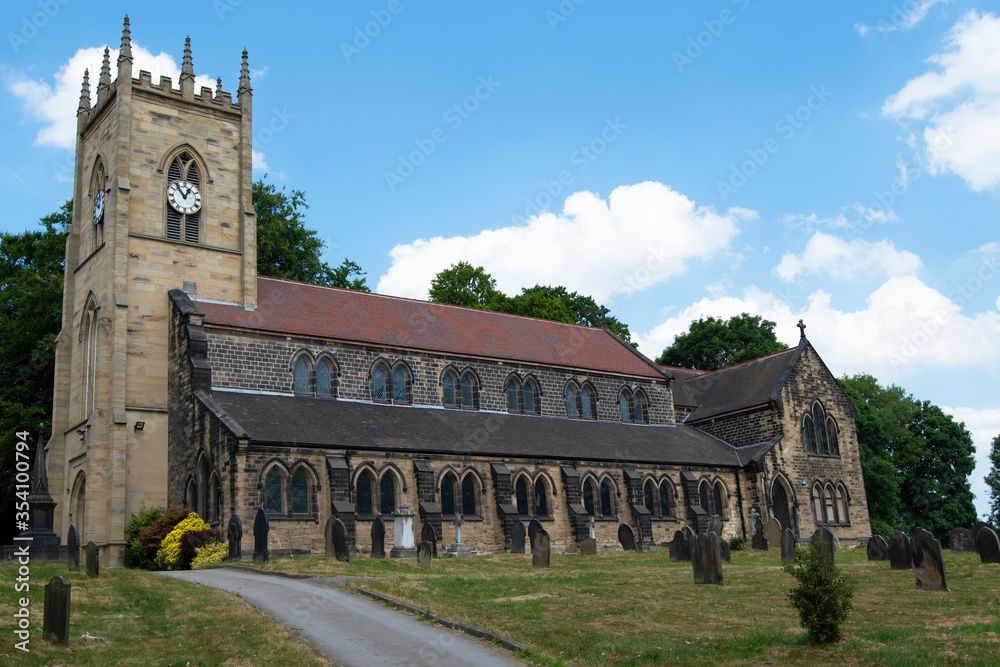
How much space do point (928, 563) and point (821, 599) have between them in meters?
6.71

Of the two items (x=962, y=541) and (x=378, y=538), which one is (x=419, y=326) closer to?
(x=378, y=538)

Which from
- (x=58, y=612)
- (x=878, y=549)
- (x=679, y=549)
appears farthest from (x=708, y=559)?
(x=58, y=612)

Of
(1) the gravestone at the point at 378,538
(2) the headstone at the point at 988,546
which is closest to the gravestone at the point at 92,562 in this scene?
(1) the gravestone at the point at 378,538

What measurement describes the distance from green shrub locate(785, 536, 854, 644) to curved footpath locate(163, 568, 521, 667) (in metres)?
4.32

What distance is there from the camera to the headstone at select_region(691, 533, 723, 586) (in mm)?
19969

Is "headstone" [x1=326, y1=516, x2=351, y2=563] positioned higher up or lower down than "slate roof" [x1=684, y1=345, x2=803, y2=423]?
lower down

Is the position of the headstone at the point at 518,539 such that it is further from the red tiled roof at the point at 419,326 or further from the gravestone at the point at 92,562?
the gravestone at the point at 92,562

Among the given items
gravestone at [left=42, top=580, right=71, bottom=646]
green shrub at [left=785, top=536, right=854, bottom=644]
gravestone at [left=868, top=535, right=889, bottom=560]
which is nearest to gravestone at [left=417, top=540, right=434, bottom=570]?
gravestone at [left=42, top=580, right=71, bottom=646]

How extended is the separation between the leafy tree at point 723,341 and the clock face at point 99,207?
146ft

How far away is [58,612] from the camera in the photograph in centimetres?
1301

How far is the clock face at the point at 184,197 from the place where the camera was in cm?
3612

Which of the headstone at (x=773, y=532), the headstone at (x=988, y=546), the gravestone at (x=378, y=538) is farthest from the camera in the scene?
the headstone at (x=773, y=532)

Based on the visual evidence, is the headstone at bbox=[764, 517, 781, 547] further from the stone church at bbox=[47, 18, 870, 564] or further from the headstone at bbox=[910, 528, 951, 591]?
the headstone at bbox=[910, 528, 951, 591]

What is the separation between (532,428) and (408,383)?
5.70 meters
